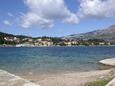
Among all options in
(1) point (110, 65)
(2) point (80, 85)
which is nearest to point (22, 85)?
(2) point (80, 85)

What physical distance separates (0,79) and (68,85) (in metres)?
9.05

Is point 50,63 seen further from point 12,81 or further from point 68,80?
point 12,81

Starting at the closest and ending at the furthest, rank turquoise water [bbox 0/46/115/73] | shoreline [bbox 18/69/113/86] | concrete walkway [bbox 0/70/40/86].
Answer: concrete walkway [bbox 0/70/40/86] < shoreline [bbox 18/69/113/86] < turquoise water [bbox 0/46/115/73]

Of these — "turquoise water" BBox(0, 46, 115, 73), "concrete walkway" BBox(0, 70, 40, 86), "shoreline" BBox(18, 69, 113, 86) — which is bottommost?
"turquoise water" BBox(0, 46, 115, 73)

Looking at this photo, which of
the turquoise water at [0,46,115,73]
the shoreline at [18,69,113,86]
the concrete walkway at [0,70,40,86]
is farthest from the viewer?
the turquoise water at [0,46,115,73]

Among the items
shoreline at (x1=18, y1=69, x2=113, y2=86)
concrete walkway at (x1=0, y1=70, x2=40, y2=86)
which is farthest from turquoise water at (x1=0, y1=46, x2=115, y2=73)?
concrete walkway at (x1=0, y1=70, x2=40, y2=86)

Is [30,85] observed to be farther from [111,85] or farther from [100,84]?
[100,84]

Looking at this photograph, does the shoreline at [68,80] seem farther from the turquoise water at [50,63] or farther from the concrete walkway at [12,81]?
the turquoise water at [50,63]

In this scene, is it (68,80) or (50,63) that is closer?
(68,80)

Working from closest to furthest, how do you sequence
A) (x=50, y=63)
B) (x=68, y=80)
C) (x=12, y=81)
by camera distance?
(x=12, y=81), (x=68, y=80), (x=50, y=63)

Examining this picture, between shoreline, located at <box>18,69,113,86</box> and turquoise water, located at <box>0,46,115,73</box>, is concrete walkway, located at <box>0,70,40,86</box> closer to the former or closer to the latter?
shoreline, located at <box>18,69,113,86</box>

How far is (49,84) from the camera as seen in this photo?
69.3 ft

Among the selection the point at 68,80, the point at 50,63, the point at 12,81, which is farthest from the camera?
the point at 50,63

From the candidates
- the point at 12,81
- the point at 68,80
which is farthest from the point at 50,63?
the point at 12,81
